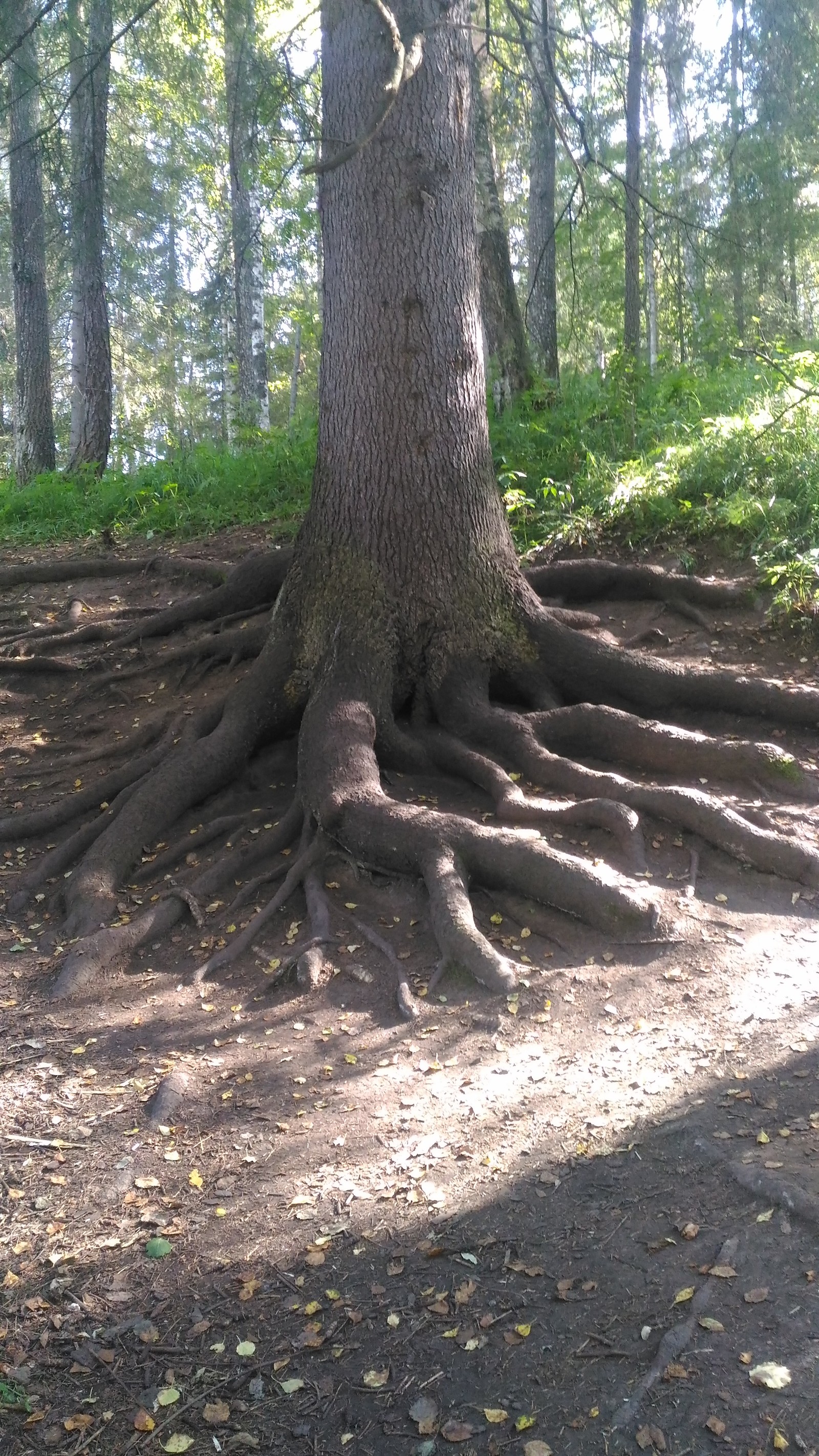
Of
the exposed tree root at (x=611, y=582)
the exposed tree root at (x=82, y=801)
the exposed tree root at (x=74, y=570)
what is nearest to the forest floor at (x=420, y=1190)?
the exposed tree root at (x=82, y=801)

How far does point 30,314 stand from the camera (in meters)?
15.5

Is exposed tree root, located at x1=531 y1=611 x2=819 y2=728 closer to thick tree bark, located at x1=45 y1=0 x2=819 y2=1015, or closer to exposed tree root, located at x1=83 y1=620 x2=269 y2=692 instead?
thick tree bark, located at x1=45 y1=0 x2=819 y2=1015

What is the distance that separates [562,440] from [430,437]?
384 centimetres

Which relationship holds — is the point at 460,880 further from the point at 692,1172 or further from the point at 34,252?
the point at 34,252

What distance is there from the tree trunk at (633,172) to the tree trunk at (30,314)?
758cm

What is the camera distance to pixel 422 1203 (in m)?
3.54

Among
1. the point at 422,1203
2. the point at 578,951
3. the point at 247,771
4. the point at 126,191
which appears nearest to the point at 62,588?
the point at 247,771

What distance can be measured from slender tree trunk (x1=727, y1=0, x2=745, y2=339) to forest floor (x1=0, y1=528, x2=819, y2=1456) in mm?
5996

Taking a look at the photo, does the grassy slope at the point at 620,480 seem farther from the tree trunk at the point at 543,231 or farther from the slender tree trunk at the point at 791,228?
the slender tree trunk at the point at 791,228

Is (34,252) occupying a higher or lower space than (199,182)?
lower

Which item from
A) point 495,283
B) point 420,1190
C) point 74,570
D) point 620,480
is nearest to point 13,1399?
point 420,1190

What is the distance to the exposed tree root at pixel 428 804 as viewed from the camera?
5070 mm

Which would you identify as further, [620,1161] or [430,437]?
[430,437]

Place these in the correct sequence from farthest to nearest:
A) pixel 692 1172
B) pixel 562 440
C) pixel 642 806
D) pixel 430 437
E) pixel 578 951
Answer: pixel 562 440
pixel 430 437
pixel 642 806
pixel 578 951
pixel 692 1172
